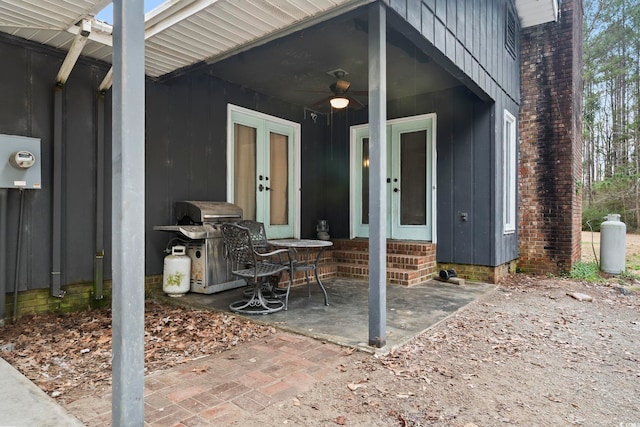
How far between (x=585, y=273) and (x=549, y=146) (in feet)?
7.11

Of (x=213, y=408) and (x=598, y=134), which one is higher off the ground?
(x=598, y=134)

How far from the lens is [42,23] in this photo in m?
3.06

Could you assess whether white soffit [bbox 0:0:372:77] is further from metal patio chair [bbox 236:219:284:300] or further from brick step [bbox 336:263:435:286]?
brick step [bbox 336:263:435:286]

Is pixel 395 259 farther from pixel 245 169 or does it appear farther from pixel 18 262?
pixel 18 262

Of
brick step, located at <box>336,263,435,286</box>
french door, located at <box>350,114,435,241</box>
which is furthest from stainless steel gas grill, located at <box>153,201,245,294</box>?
french door, located at <box>350,114,435,241</box>

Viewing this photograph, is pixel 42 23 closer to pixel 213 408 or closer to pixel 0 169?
pixel 0 169

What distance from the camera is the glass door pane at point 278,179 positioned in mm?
5949

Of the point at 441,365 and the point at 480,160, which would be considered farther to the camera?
the point at 480,160

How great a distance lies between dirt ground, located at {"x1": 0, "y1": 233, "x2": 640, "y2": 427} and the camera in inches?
76.5

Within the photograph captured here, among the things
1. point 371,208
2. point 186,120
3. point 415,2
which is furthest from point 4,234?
point 415,2

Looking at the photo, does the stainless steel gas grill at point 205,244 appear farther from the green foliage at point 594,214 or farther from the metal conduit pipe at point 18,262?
the green foliage at point 594,214

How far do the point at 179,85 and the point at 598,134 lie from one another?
1674 centimetres

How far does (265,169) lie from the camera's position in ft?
18.9

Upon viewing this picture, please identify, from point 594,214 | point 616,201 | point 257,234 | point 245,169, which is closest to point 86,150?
point 257,234
